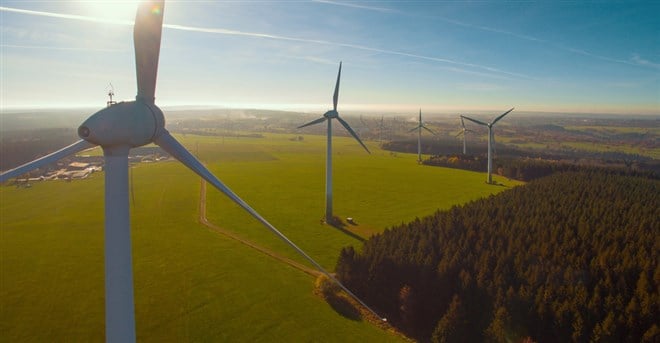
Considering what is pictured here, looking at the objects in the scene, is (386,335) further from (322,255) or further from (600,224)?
(600,224)

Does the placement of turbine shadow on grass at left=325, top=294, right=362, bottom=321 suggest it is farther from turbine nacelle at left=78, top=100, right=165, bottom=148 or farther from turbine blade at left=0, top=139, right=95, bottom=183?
turbine blade at left=0, top=139, right=95, bottom=183

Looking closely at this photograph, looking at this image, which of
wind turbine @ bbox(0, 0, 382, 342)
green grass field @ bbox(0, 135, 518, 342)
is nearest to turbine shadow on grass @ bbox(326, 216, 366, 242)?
green grass field @ bbox(0, 135, 518, 342)

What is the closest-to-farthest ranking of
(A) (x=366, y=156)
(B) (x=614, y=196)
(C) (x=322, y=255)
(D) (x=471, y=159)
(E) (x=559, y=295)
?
1. (E) (x=559, y=295)
2. (C) (x=322, y=255)
3. (B) (x=614, y=196)
4. (D) (x=471, y=159)
5. (A) (x=366, y=156)

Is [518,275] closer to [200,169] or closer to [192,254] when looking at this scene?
[200,169]

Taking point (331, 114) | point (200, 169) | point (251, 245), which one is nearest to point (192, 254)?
point (251, 245)

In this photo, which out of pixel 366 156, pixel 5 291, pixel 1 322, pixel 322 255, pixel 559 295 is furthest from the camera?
pixel 366 156

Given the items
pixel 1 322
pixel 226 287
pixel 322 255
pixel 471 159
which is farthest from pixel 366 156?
pixel 1 322

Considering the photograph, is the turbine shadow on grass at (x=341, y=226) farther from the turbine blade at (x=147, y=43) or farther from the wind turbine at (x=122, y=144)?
the turbine blade at (x=147, y=43)
